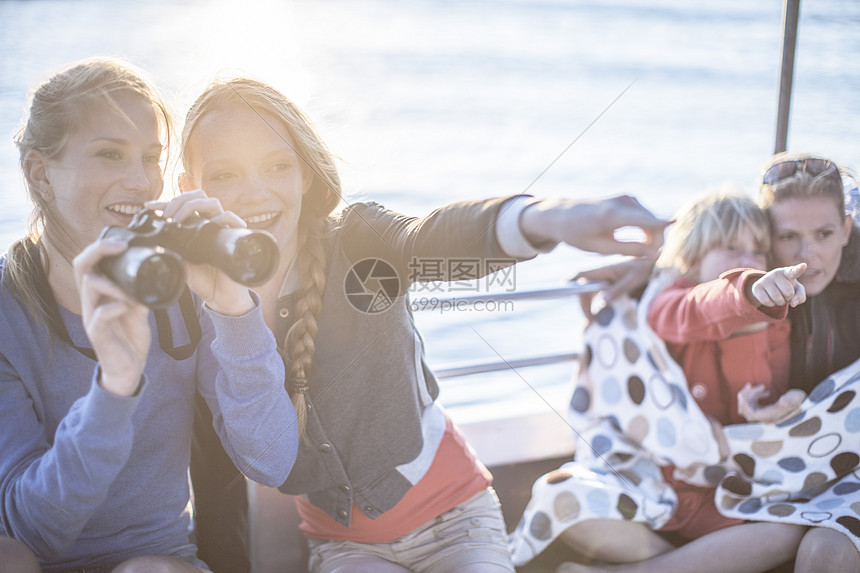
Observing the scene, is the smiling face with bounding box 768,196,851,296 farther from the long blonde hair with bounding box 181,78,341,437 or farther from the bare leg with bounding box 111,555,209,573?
the bare leg with bounding box 111,555,209,573

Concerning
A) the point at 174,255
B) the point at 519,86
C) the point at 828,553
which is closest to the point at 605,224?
the point at 174,255

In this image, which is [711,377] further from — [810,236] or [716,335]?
[810,236]

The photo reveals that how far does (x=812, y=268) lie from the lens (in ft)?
4.95

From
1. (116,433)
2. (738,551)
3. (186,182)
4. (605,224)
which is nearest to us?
(605,224)

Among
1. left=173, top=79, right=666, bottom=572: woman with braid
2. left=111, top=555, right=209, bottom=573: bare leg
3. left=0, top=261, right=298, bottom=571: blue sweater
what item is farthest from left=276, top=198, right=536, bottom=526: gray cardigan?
left=111, top=555, right=209, bottom=573: bare leg

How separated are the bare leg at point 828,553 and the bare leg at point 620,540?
26cm

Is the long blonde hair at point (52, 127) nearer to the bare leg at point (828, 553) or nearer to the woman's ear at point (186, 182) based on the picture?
the woman's ear at point (186, 182)

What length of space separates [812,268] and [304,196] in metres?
0.99

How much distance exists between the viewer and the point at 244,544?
146 centimetres

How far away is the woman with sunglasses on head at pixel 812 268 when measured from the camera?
4.93 feet

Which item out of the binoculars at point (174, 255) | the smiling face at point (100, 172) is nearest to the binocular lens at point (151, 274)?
the binoculars at point (174, 255)

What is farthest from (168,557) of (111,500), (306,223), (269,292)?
(306,223)

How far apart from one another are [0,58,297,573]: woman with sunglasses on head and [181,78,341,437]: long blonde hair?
86 mm

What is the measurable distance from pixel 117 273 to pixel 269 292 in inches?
16.3
